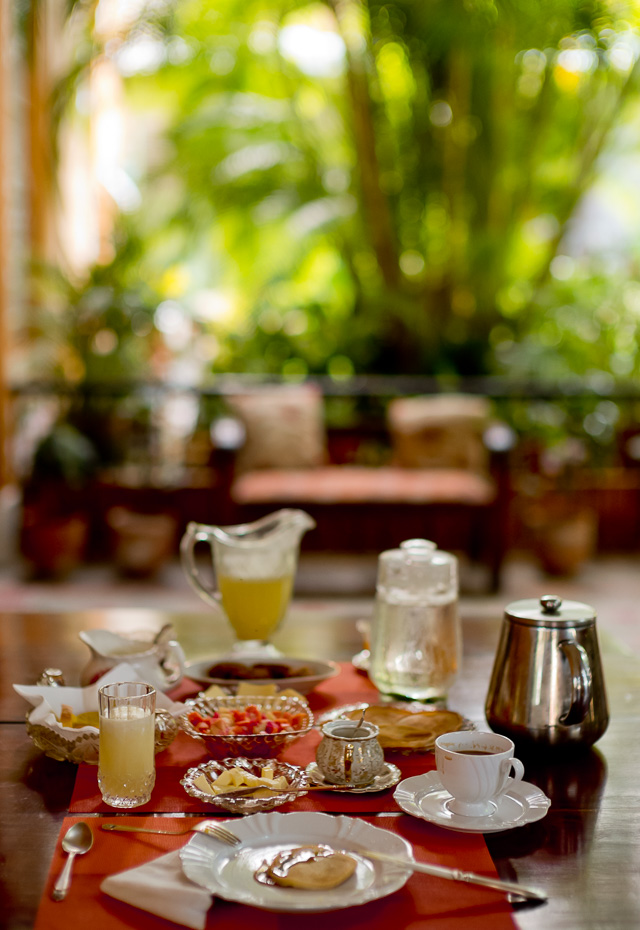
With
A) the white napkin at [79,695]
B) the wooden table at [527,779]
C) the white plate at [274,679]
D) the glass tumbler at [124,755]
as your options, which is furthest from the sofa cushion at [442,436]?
the glass tumbler at [124,755]

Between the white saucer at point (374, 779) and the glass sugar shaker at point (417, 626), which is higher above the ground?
the glass sugar shaker at point (417, 626)

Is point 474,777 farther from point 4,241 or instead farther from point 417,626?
point 4,241

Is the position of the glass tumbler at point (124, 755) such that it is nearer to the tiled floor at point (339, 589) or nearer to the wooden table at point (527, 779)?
the wooden table at point (527, 779)

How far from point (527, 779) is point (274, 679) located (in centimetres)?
39

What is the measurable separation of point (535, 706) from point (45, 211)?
5561mm

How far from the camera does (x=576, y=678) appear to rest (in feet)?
3.89

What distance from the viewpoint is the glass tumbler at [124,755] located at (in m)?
1.04

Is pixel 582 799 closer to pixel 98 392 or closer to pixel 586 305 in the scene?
pixel 98 392

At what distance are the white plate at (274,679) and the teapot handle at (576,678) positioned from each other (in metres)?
0.35

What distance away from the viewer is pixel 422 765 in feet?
3.84

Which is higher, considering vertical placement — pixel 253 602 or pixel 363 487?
pixel 253 602

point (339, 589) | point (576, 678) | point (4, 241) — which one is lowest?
point (339, 589)

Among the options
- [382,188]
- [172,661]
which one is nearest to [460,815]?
[172,661]

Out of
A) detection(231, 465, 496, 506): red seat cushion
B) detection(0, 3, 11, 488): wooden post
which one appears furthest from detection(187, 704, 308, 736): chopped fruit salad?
detection(0, 3, 11, 488): wooden post
